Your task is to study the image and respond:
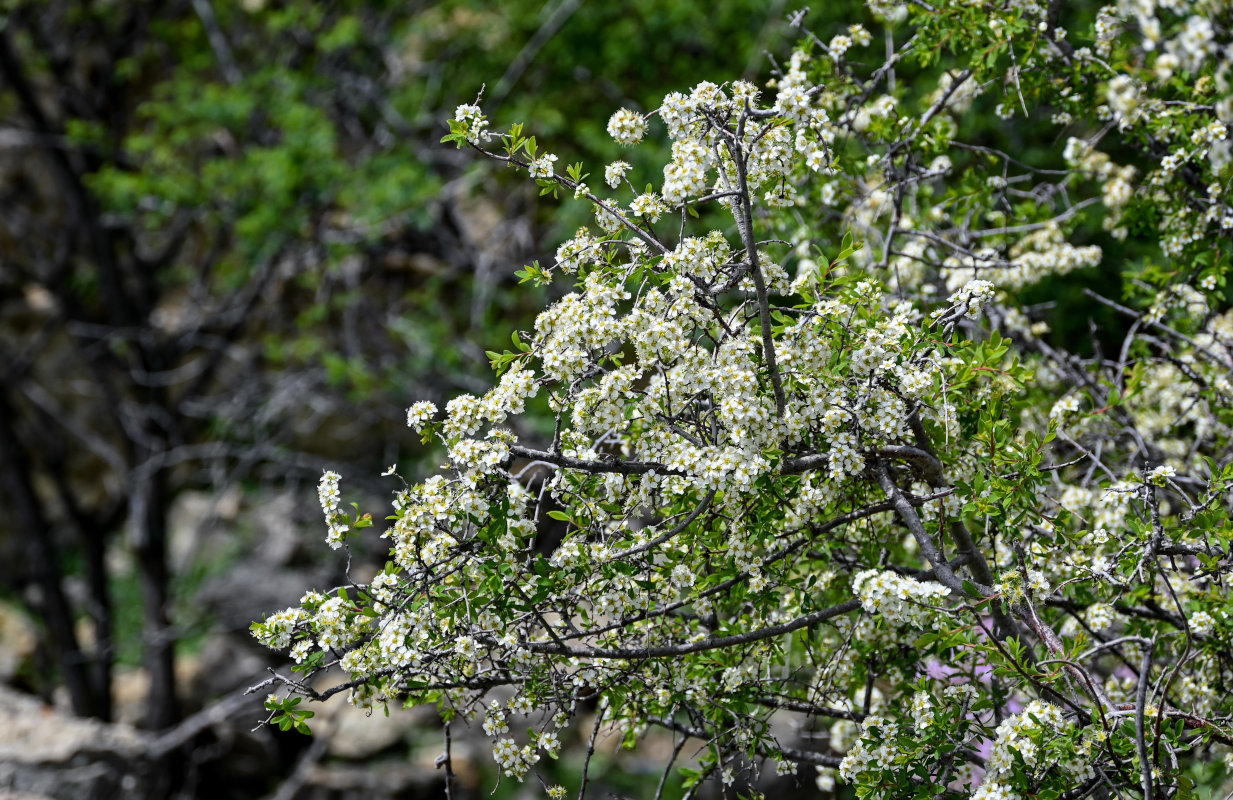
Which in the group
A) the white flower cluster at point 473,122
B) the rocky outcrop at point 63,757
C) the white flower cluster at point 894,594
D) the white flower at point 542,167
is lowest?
the white flower cluster at point 894,594

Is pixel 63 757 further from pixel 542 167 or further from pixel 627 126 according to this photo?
pixel 627 126

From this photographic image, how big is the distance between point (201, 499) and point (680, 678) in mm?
10238

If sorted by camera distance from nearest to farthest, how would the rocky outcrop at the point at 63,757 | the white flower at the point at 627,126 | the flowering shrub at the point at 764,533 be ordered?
1. the flowering shrub at the point at 764,533
2. the white flower at the point at 627,126
3. the rocky outcrop at the point at 63,757

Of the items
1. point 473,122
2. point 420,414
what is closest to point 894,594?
point 420,414

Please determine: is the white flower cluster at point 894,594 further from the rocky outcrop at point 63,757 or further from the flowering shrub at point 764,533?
the rocky outcrop at point 63,757

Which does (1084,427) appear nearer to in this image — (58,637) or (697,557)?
(697,557)

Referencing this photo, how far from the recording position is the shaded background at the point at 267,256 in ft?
23.6

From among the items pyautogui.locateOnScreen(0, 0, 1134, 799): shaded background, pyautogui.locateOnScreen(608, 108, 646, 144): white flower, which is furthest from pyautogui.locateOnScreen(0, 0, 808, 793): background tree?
pyautogui.locateOnScreen(608, 108, 646, 144): white flower

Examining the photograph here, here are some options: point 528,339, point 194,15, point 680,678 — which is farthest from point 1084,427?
point 194,15

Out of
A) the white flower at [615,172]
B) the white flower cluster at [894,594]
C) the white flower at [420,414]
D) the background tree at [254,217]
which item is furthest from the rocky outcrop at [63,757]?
the white flower cluster at [894,594]

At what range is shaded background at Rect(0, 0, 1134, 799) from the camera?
23.6 feet

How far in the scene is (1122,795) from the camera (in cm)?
216

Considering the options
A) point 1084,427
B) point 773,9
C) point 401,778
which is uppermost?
point 773,9

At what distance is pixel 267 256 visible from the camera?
7293 mm
